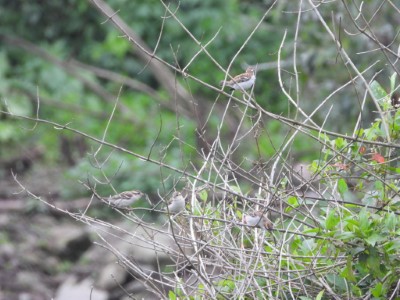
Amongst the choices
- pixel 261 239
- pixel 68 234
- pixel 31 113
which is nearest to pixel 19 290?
pixel 68 234

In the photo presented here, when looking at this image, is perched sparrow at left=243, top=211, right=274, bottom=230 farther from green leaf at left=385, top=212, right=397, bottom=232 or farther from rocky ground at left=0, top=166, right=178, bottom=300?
rocky ground at left=0, top=166, right=178, bottom=300

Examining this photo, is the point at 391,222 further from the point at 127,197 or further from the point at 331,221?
the point at 127,197

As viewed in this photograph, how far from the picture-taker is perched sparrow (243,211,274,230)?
3.82 meters

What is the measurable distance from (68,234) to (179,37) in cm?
372

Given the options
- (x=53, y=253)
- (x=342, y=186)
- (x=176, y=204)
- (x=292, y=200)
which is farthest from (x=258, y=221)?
(x=53, y=253)

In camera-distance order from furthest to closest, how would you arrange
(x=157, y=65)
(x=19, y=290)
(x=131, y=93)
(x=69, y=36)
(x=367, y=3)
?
(x=69, y=36) < (x=131, y=93) < (x=157, y=65) < (x=19, y=290) < (x=367, y=3)

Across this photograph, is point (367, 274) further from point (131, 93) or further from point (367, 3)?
point (131, 93)

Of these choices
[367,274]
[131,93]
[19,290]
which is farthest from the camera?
[131,93]

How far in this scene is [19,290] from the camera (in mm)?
10922

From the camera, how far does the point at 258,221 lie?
152 inches

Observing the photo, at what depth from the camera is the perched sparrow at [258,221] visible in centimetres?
382

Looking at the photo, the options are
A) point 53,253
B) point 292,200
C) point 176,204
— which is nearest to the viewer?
point 292,200

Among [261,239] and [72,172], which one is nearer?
[261,239]

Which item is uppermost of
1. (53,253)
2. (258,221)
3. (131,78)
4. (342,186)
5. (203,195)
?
(342,186)
